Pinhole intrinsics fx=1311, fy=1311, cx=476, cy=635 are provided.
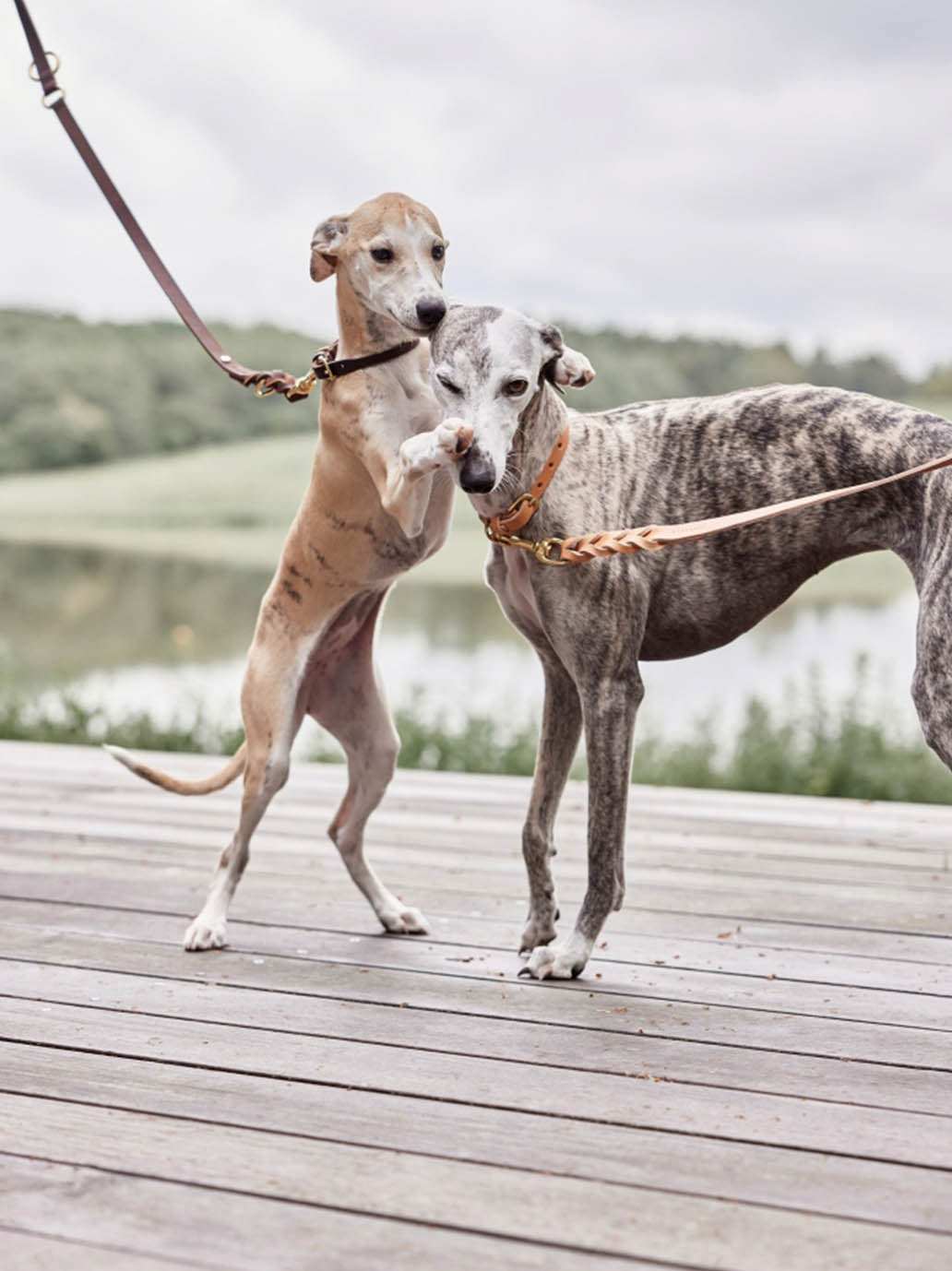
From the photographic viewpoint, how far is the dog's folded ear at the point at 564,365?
257 centimetres

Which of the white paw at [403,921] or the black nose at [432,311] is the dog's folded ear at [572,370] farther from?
the white paw at [403,921]

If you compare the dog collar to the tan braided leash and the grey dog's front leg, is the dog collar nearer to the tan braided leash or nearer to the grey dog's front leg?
the tan braided leash

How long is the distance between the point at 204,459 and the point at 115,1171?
7.88 m

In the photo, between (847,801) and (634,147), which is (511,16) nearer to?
(634,147)

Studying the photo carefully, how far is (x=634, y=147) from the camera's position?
777 centimetres

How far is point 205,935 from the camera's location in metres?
2.95

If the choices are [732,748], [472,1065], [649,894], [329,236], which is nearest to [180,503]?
[732,748]

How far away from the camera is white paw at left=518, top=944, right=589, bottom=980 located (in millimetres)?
2719

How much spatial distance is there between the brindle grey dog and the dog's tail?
80 cm

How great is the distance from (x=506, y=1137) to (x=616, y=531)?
4.03 feet

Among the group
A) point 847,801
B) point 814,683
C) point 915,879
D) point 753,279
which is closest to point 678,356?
point 753,279

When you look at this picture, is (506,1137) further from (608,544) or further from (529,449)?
(529,449)

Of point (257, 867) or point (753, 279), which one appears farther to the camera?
point (753, 279)

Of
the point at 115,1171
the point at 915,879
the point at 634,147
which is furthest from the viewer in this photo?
the point at 634,147
